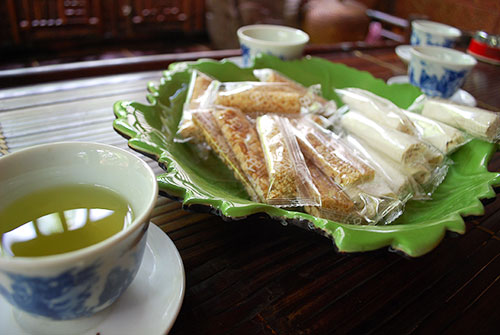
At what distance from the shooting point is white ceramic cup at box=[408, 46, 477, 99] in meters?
0.96

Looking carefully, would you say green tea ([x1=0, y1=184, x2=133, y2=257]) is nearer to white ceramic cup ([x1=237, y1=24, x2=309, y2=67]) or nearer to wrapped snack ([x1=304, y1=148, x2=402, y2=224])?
wrapped snack ([x1=304, y1=148, x2=402, y2=224])

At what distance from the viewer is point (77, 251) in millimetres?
294

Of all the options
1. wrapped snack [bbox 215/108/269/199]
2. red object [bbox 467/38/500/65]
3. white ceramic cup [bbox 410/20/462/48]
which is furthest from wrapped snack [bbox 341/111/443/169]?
red object [bbox 467/38/500/65]

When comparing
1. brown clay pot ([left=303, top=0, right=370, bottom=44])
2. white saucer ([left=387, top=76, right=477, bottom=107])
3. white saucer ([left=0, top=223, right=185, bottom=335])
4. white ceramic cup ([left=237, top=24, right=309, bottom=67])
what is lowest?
brown clay pot ([left=303, top=0, right=370, bottom=44])

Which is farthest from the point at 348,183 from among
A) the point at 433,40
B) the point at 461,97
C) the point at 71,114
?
the point at 433,40

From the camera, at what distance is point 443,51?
1.11 meters

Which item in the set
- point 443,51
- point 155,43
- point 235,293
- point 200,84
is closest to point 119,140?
point 200,84

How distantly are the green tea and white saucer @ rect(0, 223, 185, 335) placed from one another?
0.07 m

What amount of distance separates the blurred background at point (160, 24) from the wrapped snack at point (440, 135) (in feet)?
4.03

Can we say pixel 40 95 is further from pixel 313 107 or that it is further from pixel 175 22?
pixel 175 22

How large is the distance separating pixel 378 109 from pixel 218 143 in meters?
0.36

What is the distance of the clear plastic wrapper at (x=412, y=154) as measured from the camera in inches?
25.3

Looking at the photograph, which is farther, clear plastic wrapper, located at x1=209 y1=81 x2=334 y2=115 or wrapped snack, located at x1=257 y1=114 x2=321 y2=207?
clear plastic wrapper, located at x1=209 y1=81 x2=334 y2=115

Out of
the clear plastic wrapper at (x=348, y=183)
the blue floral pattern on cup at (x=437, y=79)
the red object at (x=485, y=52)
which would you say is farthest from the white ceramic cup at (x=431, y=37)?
the clear plastic wrapper at (x=348, y=183)
